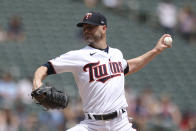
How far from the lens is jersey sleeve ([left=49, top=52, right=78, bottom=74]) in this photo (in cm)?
470

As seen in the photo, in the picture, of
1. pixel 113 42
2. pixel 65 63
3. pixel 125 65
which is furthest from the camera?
pixel 113 42

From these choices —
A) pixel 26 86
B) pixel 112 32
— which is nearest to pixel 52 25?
pixel 112 32

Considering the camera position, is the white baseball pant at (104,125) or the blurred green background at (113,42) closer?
the white baseball pant at (104,125)

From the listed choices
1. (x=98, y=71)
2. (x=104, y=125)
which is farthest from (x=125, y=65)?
(x=104, y=125)

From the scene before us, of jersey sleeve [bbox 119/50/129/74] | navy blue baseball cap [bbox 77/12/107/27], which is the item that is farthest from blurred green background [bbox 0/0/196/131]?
navy blue baseball cap [bbox 77/12/107/27]

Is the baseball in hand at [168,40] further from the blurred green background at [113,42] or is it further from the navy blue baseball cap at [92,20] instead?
the blurred green background at [113,42]

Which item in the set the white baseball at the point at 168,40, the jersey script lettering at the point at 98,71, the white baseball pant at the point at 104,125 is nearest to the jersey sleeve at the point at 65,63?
the jersey script lettering at the point at 98,71

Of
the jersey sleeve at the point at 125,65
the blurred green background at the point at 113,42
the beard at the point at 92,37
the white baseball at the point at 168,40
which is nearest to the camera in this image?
the beard at the point at 92,37

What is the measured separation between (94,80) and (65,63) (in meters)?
0.32

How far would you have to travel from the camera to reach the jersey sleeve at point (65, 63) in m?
4.70

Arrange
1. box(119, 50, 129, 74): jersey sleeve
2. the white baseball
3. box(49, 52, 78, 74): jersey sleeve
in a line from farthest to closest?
the white baseball
box(119, 50, 129, 74): jersey sleeve
box(49, 52, 78, 74): jersey sleeve

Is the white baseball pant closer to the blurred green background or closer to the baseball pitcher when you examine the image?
the baseball pitcher

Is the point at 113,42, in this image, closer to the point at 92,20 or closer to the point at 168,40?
the point at 168,40

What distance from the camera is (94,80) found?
4809 millimetres
